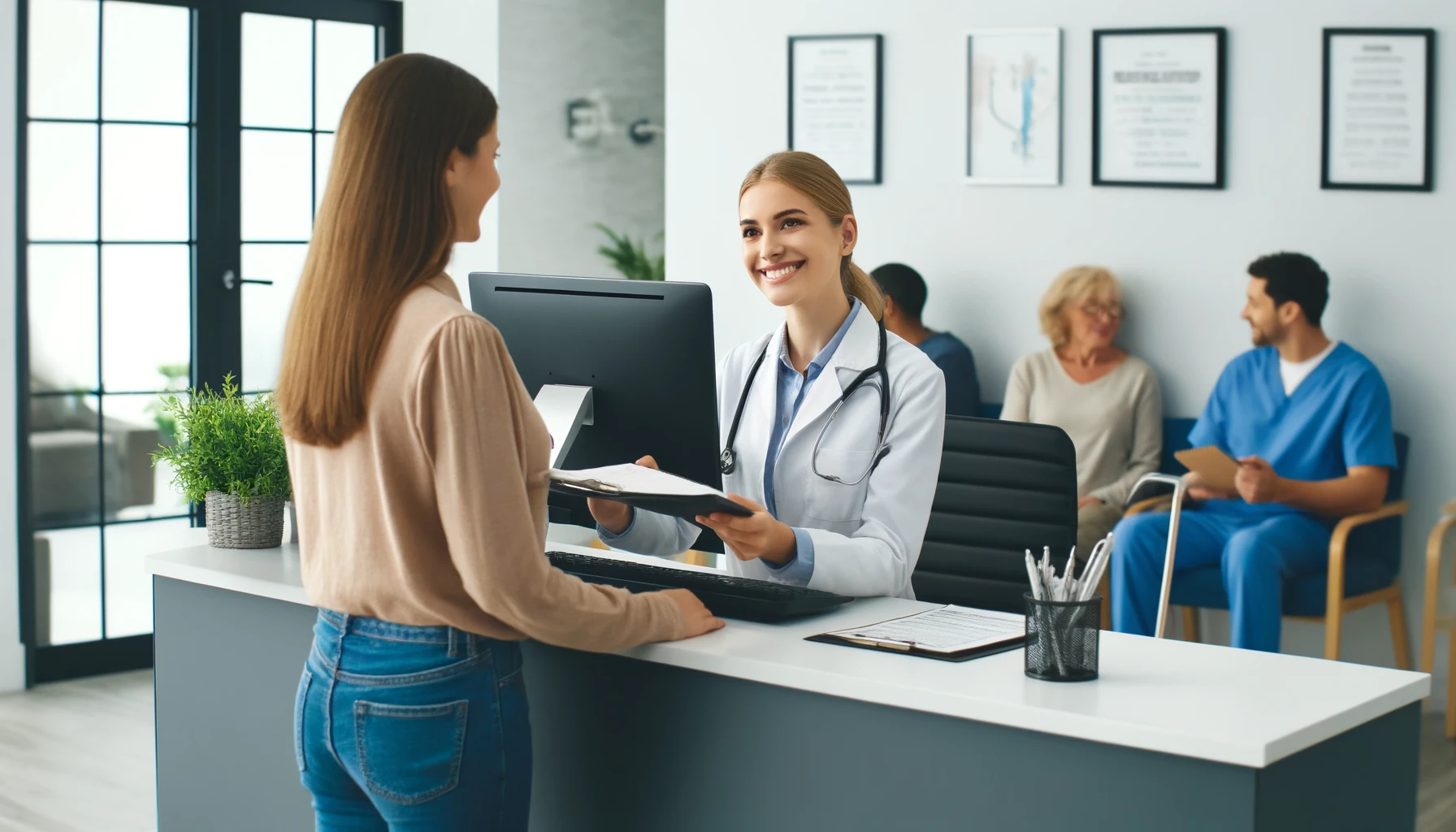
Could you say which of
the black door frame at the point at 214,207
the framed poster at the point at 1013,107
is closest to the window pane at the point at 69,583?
the black door frame at the point at 214,207

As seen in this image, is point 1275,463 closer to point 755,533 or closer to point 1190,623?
point 1190,623

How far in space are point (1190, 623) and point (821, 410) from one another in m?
2.73

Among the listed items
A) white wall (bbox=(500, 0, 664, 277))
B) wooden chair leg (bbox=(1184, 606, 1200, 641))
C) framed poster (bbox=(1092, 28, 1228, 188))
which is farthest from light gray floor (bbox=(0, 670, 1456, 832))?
white wall (bbox=(500, 0, 664, 277))

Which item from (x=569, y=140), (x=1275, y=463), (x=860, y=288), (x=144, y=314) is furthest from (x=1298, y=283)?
(x=144, y=314)

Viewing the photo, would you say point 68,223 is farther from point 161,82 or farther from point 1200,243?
point 1200,243

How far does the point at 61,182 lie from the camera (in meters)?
4.73

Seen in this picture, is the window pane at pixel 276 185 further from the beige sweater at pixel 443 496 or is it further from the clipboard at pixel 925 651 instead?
the clipboard at pixel 925 651

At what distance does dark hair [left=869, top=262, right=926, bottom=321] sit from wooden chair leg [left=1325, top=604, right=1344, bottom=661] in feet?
5.20

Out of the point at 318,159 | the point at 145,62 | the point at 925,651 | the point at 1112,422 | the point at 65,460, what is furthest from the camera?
the point at 318,159

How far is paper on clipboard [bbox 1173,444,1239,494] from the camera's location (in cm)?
400

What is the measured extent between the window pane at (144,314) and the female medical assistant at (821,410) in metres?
3.26

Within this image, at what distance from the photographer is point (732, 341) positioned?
17.2 ft

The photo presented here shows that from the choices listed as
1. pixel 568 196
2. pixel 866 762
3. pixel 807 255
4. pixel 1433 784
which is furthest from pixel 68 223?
pixel 1433 784

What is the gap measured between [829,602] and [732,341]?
3338 mm
